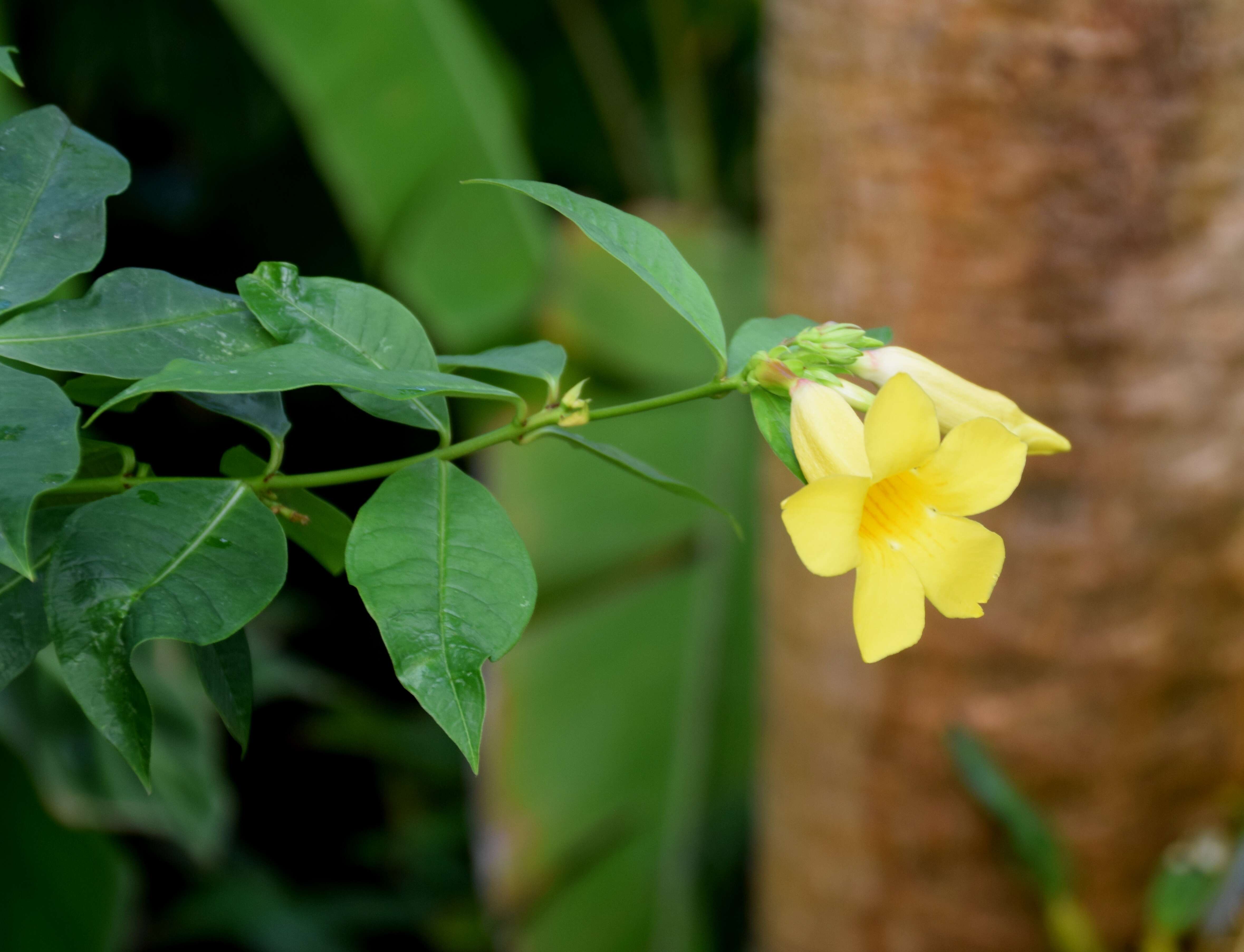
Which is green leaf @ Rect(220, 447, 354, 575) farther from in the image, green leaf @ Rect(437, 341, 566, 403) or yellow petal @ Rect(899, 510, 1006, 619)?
yellow petal @ Rect(899, 510, 1006, 619)

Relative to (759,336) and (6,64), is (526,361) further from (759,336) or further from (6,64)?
(6,64)

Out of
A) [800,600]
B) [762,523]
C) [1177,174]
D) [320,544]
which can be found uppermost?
[1177,174]

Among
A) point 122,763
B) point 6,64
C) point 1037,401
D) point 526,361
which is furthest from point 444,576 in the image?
point 122,763

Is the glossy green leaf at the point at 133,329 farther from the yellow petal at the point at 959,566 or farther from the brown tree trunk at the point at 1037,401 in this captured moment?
the brown tree trunk at the point at 1037,401

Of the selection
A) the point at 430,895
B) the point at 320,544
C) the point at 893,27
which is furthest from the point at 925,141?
the point at 430,895

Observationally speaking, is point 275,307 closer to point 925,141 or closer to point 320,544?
point 320,544

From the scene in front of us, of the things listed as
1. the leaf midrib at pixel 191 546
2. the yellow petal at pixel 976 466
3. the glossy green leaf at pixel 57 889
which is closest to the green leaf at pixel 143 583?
the leaf midrib at pixel 191 546
